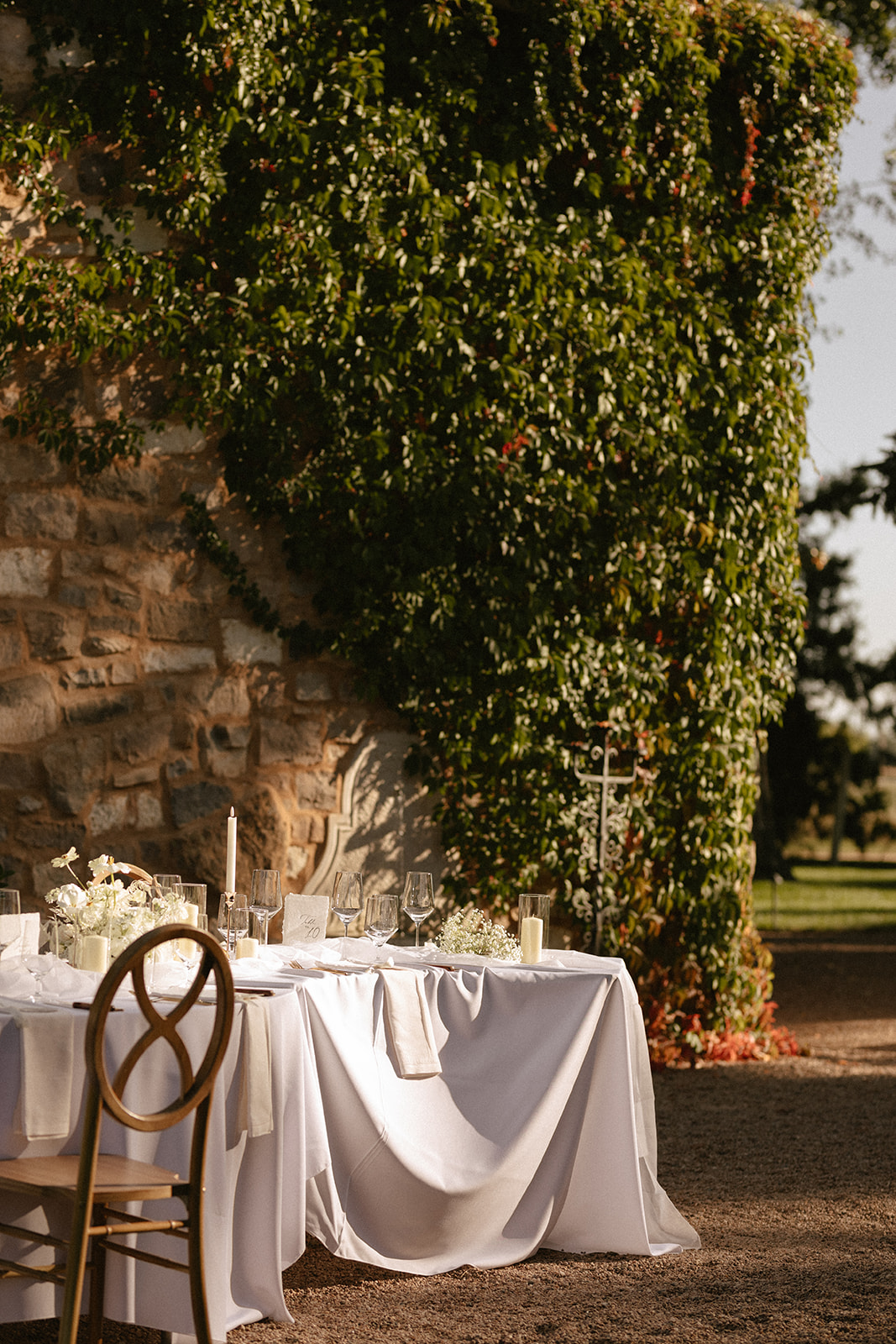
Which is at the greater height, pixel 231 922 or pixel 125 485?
pixel 125 485

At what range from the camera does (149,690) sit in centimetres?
579

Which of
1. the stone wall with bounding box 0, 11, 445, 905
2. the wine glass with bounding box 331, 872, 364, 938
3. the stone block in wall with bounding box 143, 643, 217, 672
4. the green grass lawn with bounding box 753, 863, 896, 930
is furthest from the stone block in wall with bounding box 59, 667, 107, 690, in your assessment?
the green grass lawn with bounding box 753, 863, 896, 930

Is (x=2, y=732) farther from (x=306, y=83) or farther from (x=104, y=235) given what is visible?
(x=306, y=83)

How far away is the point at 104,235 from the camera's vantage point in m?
5.71

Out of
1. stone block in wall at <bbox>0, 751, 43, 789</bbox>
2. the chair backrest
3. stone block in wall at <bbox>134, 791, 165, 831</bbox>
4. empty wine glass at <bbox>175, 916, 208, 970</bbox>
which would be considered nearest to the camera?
the chair backrest

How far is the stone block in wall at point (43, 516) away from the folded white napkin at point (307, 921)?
2270mm

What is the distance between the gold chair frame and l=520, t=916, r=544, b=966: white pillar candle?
1273 millimetres

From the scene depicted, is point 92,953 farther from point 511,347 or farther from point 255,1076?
point 511,347

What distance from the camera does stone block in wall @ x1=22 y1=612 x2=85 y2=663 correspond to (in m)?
5.59

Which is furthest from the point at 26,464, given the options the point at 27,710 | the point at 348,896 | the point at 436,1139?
the point at 436,1139

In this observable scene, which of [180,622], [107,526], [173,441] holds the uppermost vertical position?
[173,441]

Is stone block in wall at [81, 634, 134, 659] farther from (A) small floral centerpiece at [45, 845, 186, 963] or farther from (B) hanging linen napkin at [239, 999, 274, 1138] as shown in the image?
(B) hanging linen napkin at [239, 999, 274, 1138]

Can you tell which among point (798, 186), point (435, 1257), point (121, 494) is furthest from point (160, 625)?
point (798, 186)

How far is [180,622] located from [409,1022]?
2.65 m
